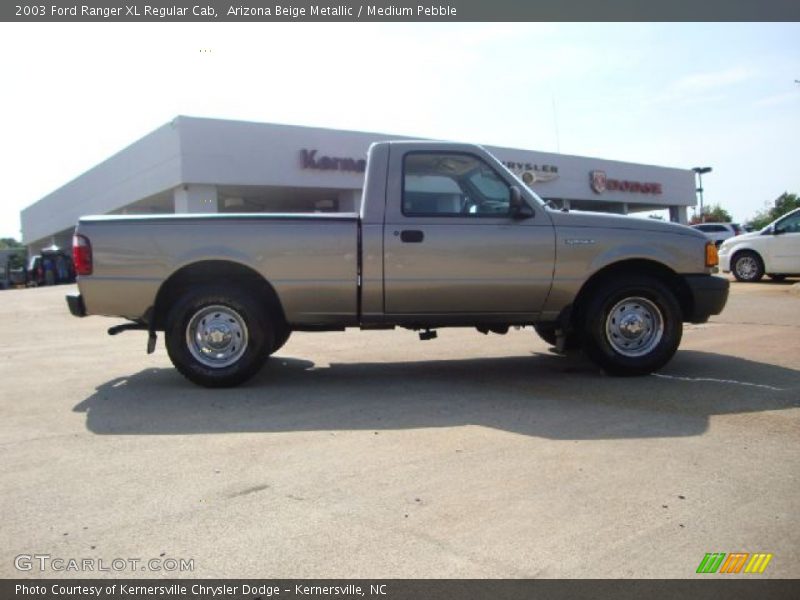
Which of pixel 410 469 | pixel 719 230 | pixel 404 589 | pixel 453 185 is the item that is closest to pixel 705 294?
pixel 453 185

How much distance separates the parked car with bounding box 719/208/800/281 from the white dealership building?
7.42 m

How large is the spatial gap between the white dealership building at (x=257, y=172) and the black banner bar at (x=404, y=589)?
20.5 metres

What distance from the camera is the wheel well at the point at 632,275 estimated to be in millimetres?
6227

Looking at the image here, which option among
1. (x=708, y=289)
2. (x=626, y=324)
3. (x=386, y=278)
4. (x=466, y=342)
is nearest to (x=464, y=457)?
(x=386, y=278)

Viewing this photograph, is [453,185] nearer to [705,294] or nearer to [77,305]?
[705,294]

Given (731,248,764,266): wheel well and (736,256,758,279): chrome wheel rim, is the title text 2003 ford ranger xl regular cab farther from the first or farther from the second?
(736,256,758,279): chrome wheel rim

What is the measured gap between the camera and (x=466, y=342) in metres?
8.77

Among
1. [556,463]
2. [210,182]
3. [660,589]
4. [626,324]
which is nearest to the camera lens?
[660,589]

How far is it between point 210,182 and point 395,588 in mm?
27315

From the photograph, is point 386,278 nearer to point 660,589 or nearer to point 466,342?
point 466,342

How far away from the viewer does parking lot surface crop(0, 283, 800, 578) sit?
9.38ft

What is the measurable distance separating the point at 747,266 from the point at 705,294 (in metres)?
12.2

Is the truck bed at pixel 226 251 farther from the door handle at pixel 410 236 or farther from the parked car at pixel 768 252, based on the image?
the parked car at pixel 768 252

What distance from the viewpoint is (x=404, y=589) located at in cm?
256
